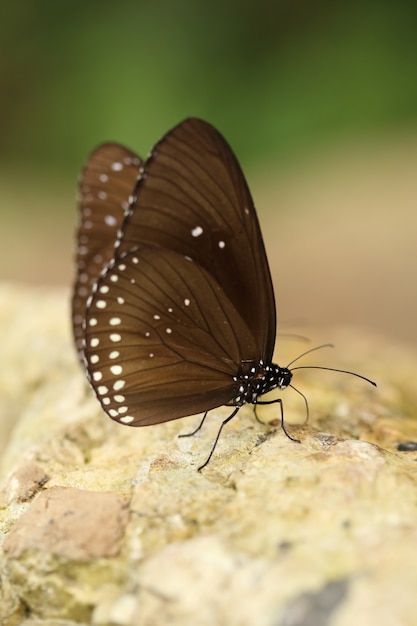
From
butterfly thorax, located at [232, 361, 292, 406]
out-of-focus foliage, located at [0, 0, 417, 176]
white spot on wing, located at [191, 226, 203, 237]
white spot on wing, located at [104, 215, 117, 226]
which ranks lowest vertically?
butterfly thorax, located at [232, 361, 292, 406]

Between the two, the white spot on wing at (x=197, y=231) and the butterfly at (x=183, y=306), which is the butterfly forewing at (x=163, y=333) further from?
the white spot on wing at (x=197, y=231)

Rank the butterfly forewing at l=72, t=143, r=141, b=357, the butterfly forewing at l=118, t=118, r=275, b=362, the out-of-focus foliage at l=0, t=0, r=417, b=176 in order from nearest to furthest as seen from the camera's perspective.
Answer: the butterfly forewing at l=118, t=118, r=275, b=362 < the butterfly forewing at l=72, t=143, r=141, b=357 < the out-of-focus foliage at l=0, t=0, r=417, b=176

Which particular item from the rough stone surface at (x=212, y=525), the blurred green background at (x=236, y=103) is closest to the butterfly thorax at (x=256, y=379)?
the rough stone surface at (x=212, y=525)

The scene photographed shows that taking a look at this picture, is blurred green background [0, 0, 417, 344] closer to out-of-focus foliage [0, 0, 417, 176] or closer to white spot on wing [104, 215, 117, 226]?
out-of-focus foliage [0, 0, 417, 176]

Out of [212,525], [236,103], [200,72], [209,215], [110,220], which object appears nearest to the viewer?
[212,525]

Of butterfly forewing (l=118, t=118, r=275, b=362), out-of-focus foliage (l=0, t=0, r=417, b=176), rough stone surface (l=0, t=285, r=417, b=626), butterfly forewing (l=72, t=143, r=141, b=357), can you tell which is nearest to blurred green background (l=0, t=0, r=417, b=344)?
out-of-focus foliage (l=0, t=0, r=417, b=176)

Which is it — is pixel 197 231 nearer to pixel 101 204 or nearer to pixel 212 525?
pixel 101 204

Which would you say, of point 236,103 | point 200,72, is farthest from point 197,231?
point 200,72
